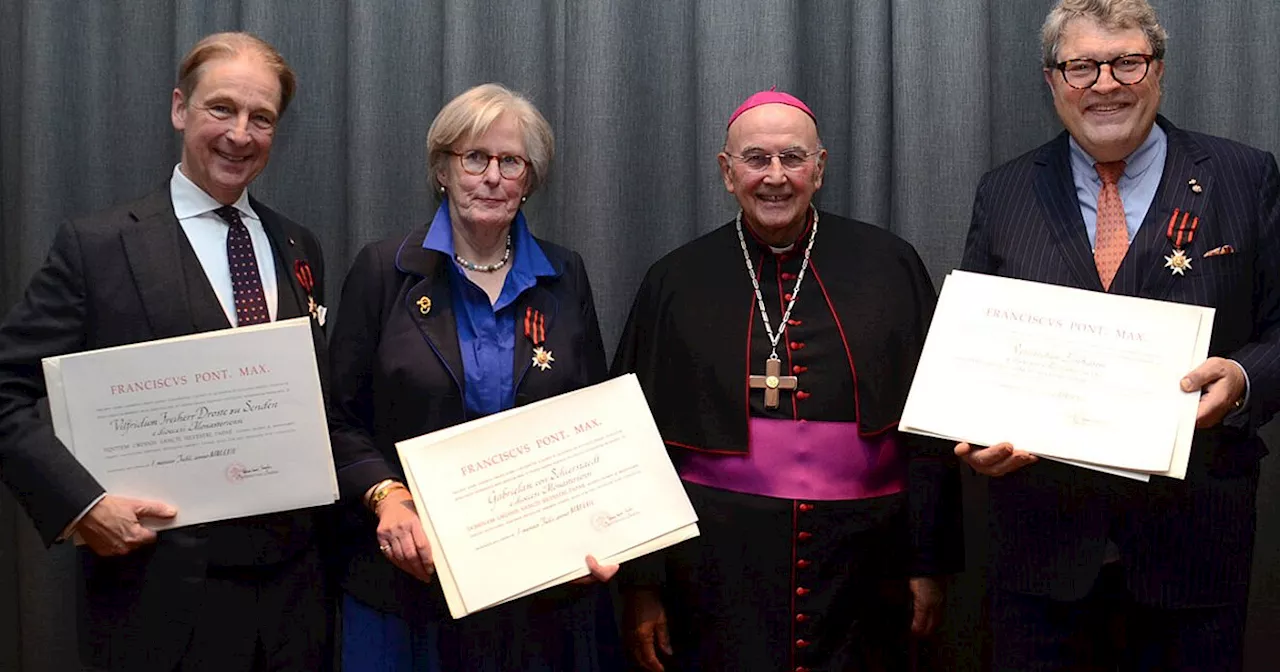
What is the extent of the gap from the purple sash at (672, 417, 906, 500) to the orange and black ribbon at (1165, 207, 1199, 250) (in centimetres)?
69

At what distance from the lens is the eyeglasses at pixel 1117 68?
2033 millimetres

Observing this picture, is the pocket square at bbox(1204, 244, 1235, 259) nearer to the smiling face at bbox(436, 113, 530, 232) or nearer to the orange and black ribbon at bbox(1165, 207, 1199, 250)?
the orange and black ribbon at bbox(1165, 207, 1199, 250)

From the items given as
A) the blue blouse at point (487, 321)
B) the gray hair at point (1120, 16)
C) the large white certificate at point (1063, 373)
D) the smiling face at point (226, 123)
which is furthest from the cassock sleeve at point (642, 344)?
the gray hair at point (1120, 16)

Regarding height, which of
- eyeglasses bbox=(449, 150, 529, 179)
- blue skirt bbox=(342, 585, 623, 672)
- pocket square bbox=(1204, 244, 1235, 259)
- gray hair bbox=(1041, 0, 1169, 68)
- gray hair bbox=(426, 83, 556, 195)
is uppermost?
gray hair bbox=(1041, 0, 1169, 68)

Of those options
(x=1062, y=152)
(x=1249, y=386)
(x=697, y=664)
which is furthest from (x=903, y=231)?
(x=697, y=664)

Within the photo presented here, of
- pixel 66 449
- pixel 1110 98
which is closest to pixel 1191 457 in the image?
pixel 1110 98

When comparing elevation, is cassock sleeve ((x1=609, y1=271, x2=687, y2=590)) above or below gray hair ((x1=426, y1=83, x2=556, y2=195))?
below

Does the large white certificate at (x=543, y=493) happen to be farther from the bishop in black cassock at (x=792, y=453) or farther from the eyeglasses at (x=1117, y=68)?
the eyeglasses at (x=1117, y=68)

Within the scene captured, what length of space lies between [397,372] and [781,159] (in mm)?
927

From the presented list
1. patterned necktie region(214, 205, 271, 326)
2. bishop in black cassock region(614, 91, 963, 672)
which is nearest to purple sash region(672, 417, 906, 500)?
bishop in black cassock region(614, 91, 963, 672)

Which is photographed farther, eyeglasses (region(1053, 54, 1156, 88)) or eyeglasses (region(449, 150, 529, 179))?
eyeglasses (region(449, 150, 529, 179))

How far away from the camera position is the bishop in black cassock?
219 centimetres

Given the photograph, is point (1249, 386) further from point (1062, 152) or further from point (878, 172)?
point (878, 172)

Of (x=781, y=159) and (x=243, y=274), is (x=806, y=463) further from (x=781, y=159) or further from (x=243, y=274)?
(x=243, y=274)
